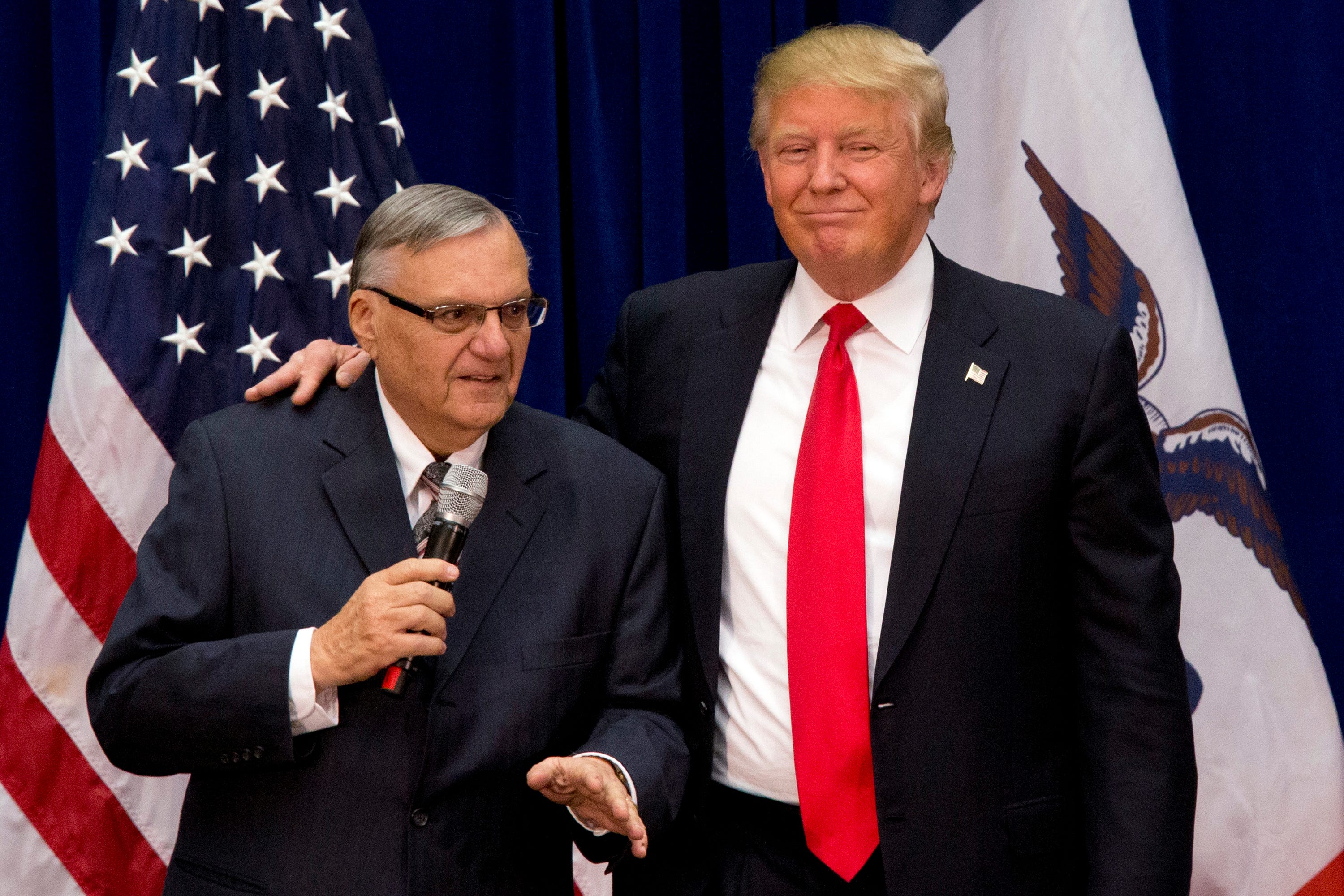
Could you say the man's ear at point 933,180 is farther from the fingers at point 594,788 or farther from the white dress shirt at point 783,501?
the fingers at point 594,788

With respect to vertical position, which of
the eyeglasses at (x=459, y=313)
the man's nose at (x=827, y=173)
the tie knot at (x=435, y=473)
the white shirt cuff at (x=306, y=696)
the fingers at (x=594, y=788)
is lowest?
the fingers at (x=594, y=788)

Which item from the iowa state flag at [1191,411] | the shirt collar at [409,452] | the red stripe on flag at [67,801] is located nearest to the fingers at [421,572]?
the shirt collar at [409,452]

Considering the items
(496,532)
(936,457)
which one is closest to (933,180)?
(936,457)

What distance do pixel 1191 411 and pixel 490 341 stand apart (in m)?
1.61

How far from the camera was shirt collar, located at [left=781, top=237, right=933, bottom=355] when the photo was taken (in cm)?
196

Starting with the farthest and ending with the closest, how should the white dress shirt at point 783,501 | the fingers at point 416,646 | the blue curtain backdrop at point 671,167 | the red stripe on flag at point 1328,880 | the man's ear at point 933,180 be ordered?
the blue curtain backdrop at point 671,167 → the red stripe on flag at point 1328,880 → the man's ear at point 933,180 → the white dress shirt at point 783,501 → the fingers at point 416,646

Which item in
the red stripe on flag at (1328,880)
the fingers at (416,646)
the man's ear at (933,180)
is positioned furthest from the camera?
the red stripe on flag at (1328,880)

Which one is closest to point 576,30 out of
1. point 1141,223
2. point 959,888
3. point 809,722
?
point 1141,223

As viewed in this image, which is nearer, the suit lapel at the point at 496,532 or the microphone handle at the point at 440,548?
the microphone handle at the point at 440,548

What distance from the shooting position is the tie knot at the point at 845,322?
1.96 meters

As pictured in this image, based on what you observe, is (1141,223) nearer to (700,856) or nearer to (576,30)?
(576,30)

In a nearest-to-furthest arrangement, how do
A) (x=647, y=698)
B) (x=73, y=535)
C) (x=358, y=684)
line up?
(x=358, y=684)
(x=647, y=698)
(x=73, y=535)

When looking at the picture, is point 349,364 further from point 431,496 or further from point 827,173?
point 827,173

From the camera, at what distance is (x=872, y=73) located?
75.8 inches
